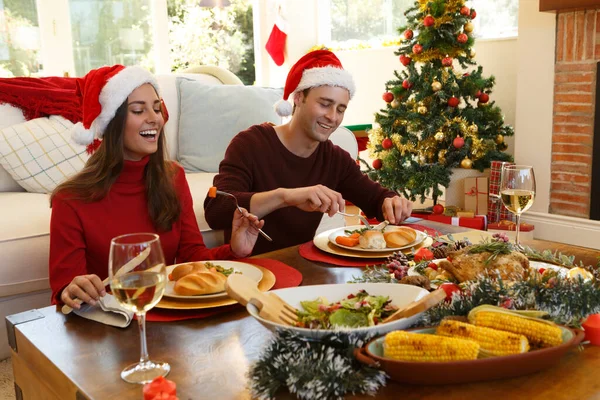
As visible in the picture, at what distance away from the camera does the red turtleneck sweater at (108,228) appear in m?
1.55

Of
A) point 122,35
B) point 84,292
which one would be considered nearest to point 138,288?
point 84,292

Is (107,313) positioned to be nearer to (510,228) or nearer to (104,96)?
(104,96)

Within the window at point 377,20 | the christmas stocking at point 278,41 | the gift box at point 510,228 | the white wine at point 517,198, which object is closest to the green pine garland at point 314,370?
the white wine at point 517,198

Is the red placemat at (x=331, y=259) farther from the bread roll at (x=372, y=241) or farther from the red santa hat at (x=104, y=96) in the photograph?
the red santa hat at (x=104, y=96)

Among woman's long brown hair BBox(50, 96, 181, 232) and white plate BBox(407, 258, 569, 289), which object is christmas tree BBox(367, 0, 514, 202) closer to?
woman's long brown hair BBox(50, 96, 181, 232)

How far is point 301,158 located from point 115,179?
70 cm

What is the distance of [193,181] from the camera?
2.88 metres

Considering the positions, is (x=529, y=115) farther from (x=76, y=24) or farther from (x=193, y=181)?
(x=76, y=24)

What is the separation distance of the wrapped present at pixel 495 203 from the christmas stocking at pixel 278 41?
11.0 feet

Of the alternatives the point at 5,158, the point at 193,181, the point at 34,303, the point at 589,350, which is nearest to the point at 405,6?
the point at 193,181

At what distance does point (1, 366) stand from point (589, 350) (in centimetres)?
205

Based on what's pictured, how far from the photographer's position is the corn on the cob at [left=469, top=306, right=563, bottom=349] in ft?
2.70

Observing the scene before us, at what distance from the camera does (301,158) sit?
7.04 feet

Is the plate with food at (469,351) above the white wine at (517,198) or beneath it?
beneath
